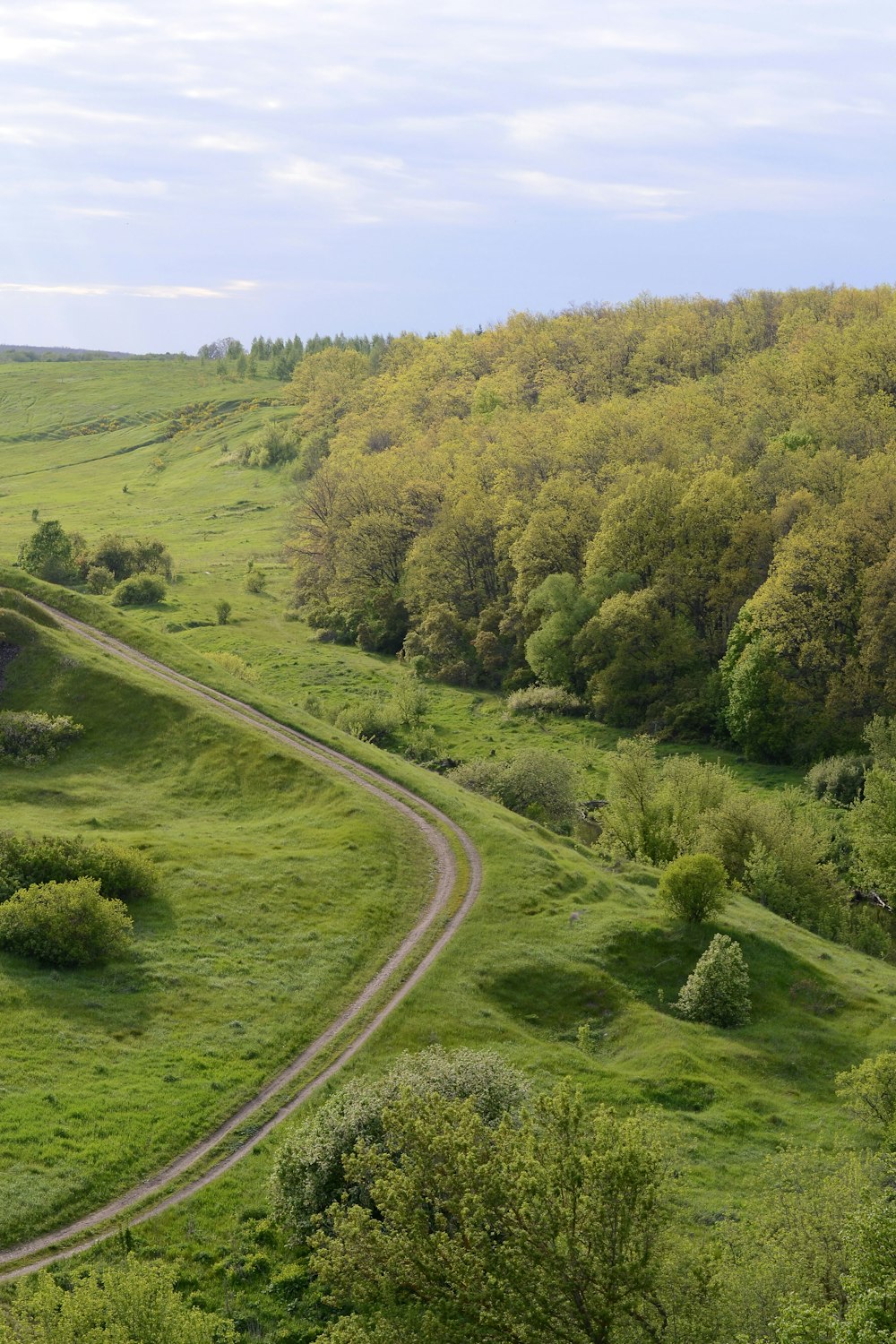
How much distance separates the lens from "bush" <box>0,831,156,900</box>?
42.5m

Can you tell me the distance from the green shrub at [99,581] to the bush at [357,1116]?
3861 inches

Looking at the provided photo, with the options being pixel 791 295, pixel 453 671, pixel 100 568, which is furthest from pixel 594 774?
pixel 791 295

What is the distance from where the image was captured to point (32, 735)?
5916 centimetres

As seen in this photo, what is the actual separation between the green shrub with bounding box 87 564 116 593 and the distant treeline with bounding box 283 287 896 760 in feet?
64.5

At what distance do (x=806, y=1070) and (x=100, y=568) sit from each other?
102m

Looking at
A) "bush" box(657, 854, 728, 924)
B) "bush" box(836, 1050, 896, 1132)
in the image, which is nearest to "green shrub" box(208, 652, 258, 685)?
"bush" box(657, 854, 728, 924)

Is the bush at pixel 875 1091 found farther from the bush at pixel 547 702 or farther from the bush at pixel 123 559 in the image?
the bush at pixel 123 559

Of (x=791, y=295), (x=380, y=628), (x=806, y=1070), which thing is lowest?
(x=806, y=1070)

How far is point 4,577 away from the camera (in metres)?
78.1

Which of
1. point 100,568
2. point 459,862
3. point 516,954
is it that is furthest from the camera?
point 100,568

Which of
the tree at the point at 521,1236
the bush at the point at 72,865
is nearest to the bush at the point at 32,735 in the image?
the bush at the point at 72,865

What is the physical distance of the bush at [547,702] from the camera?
90938 millimetres

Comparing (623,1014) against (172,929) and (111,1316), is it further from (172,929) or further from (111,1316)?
(111,1316)

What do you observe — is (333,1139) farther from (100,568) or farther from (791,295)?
(791,295)
